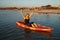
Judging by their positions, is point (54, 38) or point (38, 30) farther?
point (38, 30)

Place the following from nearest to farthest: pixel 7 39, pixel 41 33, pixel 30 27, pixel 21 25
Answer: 1. pixel 7 39
2. pixel 41 33
3. pixel 30 27
4. pixel 21 25

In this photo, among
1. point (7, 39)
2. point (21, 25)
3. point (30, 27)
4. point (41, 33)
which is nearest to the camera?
point (7, 39)

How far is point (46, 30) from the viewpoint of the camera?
22.9m

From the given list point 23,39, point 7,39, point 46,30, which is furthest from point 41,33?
point 7,39

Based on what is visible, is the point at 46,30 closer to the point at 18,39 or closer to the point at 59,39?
the point at 59,39

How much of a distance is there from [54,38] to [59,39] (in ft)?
2.45

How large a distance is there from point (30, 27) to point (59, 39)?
661cm

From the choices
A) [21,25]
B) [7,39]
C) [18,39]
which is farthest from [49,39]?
[21,25]

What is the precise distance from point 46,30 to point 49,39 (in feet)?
11.5

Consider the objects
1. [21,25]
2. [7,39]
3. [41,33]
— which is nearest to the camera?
[7,39]

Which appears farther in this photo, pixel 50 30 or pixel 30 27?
pixel 30 27

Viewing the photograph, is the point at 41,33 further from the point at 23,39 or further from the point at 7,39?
the point at 7,39

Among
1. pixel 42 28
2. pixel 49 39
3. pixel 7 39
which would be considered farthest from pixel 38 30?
pixel 7 39

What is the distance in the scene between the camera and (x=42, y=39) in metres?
19.2
